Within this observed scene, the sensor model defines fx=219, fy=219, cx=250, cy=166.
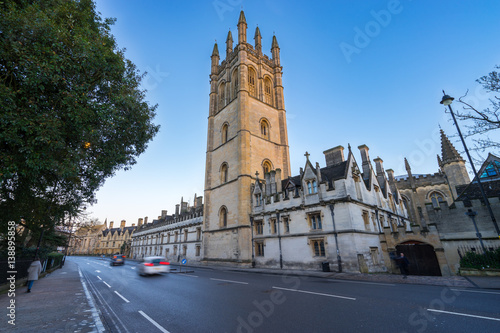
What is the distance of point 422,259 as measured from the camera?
55.4 ft

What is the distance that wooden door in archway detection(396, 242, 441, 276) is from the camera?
53.2ft

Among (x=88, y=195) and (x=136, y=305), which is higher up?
(x=88, y=195)

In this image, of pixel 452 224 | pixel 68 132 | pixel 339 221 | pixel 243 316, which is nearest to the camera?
pixel 243 316

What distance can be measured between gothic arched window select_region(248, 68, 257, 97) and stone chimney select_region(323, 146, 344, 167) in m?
16.4

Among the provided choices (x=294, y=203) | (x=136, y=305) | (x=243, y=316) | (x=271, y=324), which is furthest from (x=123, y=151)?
(x=294, y=203)

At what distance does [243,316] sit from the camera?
5816 mm

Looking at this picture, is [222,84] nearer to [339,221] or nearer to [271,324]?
[339,221]

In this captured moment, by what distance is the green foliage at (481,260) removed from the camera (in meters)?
13.0

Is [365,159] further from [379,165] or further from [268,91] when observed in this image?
[268,91]

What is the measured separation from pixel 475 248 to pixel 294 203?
503 inches

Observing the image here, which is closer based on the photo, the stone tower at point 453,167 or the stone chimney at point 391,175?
the stone tower at point 453,167

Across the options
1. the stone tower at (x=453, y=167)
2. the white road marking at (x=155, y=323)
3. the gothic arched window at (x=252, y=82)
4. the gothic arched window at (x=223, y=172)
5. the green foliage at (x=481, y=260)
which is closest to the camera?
the white road marking at (x=155, y=323)

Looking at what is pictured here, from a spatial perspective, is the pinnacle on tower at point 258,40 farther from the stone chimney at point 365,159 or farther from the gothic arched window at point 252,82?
the stone chimney at point 365,159

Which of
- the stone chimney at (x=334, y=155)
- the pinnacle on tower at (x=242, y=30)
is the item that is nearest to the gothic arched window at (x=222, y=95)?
the pinnacle on tower at (x=242, y=30)
